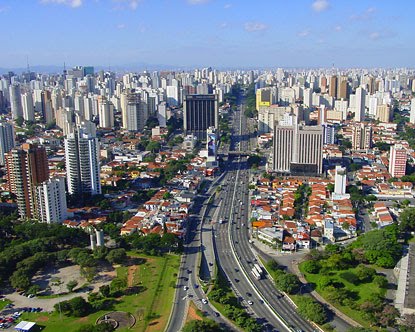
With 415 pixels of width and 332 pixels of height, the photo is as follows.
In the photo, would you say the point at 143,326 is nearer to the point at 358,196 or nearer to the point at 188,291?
the point at 188,291

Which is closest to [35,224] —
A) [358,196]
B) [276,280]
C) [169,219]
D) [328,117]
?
[169,219]

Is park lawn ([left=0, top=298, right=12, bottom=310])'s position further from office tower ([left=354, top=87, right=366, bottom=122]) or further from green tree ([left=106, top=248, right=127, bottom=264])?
office tower ([left=354, top=87, right=366, bottom=122])

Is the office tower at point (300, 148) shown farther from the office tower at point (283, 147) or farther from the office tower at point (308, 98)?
the office tower at point (308, 98)

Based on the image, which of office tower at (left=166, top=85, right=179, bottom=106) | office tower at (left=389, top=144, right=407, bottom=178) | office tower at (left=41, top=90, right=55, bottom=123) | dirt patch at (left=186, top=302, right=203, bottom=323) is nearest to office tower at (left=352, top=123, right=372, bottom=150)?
office tower at (left=389, top=144, right=407, bottom=178)

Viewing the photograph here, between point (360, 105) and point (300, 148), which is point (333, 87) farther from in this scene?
point (300, 148)

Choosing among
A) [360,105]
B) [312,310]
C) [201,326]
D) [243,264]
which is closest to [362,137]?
[360,105]

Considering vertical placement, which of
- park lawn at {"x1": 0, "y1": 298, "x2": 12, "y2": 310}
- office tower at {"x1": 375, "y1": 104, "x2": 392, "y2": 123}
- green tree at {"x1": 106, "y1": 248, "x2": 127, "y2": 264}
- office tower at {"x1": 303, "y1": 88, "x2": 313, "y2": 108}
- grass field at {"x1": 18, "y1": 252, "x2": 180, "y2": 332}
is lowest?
park lawn at {"x1": 0, "y1": 298, "x2": 12, "y2": 310}
